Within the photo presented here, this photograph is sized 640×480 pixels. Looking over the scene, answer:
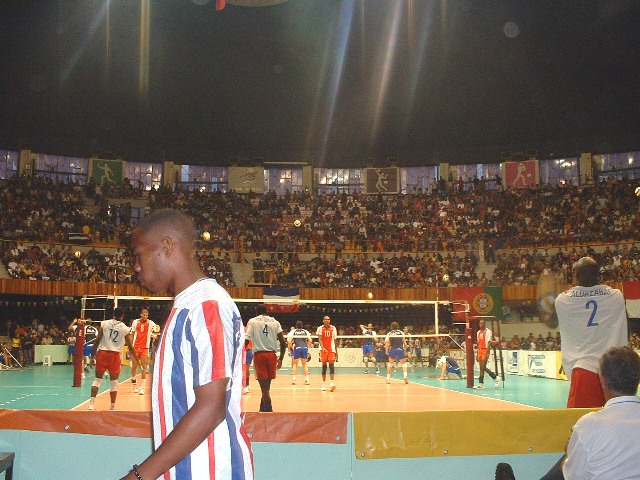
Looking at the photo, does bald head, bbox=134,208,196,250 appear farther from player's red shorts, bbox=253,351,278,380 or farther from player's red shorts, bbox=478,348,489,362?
player's red shorts, bbox=478,348,489,362

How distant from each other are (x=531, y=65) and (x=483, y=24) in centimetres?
476

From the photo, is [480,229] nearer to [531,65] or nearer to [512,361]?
[531,65]

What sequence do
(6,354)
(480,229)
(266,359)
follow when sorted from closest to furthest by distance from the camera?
(266,359) < (6,354) < (480,229)

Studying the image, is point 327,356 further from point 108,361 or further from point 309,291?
point 309,291

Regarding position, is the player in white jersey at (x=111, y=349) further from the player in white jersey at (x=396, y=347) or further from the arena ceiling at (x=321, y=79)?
the arena ceiling at (x=321, y=79)

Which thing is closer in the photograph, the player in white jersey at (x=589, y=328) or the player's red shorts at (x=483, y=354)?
the player in white jersey at (x=589, y=328)

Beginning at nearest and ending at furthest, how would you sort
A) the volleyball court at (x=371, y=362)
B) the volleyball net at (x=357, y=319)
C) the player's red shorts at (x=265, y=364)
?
the player's red shorts at (x=265, y=364)
the volleyball court at (x=371, y=362)
the volleyball net at (x=357, y=319)

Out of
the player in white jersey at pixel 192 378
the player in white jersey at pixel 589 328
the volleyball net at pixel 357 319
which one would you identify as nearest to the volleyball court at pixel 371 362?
the volleyball net at pixel 357 319

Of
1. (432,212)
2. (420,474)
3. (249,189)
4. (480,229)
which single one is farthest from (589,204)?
(420,474)

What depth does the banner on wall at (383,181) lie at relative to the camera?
151 ft

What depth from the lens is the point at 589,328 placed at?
18.1 feet

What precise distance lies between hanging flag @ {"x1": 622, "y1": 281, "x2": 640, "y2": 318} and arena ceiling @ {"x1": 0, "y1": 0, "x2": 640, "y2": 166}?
14132mm

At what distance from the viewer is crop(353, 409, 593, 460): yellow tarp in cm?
520

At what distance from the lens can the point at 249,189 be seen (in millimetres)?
45969
